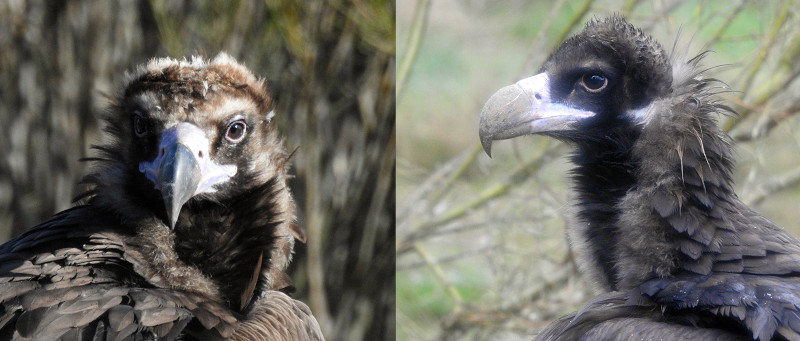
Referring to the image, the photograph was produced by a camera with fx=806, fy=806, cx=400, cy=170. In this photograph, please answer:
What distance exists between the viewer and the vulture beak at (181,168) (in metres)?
1.41

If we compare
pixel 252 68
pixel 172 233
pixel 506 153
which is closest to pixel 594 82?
pixel 172 233

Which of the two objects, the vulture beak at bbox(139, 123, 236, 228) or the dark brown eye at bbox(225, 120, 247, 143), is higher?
the dark brown eye at bbox(225, 120, 247, 143)

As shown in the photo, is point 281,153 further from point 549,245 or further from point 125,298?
point 549,245

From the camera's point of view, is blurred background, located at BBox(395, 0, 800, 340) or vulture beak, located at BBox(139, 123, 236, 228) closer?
vulture beak, located at BBox(139, 123, 236, 228)

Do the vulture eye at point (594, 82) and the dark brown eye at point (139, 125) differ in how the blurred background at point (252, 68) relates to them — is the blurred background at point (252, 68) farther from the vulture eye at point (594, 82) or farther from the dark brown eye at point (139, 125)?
the vulture eye at point (594, 82)

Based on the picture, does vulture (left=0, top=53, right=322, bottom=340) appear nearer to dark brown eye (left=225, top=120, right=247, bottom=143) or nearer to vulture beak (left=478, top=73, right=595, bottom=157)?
dark brown eye (left=225, top=120, right=247, bottom=143)

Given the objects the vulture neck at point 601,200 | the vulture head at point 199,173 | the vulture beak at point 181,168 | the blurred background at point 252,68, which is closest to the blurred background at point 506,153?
the blurred background at point 252,68

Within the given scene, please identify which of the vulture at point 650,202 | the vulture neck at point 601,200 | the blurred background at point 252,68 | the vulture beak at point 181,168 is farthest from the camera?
the blurred background at point 252,68

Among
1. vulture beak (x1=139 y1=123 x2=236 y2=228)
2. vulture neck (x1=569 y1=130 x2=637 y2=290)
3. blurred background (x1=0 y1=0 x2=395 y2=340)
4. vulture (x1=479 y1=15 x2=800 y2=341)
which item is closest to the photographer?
vulture (x1=479 y1=15 x2=800 y2=341)

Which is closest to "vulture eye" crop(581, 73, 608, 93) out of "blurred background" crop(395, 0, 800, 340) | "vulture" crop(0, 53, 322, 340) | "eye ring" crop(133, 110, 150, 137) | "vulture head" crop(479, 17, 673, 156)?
"vulture head" crop(479, 17, 673, 156)

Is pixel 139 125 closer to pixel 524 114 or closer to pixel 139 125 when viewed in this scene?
pixel 139 125

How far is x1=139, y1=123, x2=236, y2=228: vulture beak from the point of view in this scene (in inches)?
55.6

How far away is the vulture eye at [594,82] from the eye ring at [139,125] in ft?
2.82

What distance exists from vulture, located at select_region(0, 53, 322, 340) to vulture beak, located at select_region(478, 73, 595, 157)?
0.46 meters
